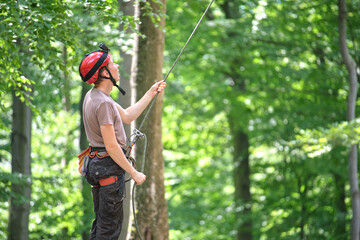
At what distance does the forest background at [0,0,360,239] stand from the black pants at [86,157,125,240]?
3.53 meters

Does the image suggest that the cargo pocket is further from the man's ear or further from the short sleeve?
the man's ear

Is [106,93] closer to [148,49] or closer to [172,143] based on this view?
[148,49]

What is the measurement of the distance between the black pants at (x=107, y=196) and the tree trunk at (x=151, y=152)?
7.40 feet

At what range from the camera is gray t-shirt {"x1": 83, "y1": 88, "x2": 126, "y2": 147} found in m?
3.32

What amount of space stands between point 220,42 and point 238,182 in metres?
4.22

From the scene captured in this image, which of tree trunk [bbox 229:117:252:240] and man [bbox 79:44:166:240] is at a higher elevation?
man [bbox 79:44:166:240]

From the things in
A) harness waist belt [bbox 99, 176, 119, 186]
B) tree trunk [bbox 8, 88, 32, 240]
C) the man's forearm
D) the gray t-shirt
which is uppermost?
the gray t-shirt

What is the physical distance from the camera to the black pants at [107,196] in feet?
11.4

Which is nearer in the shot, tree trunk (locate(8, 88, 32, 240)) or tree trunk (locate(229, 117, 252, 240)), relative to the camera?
tree trunk (locate(8, 88, 32, 240))

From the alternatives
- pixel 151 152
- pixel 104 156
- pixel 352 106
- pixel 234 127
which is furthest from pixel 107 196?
pixel 234 127

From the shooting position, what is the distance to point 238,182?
45.8ft

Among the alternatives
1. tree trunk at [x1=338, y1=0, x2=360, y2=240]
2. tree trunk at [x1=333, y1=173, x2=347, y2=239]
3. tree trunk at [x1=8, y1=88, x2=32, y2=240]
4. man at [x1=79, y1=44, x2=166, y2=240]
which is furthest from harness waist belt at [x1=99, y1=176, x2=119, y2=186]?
tree trunk at [x1=333, y1=173, x2=347, y2=239]

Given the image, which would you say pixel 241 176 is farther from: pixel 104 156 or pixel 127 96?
pixel 104 156

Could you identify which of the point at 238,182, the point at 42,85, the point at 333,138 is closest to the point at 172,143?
the point at 238,182
